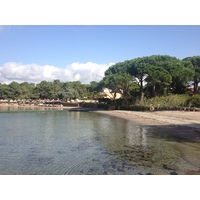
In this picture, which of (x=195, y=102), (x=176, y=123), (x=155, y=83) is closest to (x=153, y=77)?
(x=155, y=83)

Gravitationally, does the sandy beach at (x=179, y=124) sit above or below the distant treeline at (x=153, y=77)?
below

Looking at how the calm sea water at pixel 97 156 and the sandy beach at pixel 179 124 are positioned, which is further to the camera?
the sandy beach at pixel 179 124

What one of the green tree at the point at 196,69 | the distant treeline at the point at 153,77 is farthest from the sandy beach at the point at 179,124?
the green tree at the point at 196,69

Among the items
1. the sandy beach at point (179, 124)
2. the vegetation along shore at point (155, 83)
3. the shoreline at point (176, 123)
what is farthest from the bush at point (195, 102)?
the sandy beach at point (179, 124)

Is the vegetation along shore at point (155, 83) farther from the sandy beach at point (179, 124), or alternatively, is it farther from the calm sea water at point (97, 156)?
the calm sea water at point (97, 156)

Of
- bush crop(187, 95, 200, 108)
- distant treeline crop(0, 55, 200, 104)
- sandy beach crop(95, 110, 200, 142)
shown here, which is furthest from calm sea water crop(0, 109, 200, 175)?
distant treeline crop(0, 55, 200, 104)

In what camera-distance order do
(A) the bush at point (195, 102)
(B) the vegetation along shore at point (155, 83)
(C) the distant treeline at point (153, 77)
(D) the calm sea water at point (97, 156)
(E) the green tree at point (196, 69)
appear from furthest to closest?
(E) the green tree at point (196, 69)
(C) the distant treeline at point (153, 77)
(B) the vegetation along shore at point (155, 83)
(A) the bush at point (195, 102)
(D) the calm sea water at point (97, 156)

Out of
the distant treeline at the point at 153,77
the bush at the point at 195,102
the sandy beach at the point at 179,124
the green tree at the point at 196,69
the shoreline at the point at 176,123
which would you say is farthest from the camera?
the green tree at the point at 196,69

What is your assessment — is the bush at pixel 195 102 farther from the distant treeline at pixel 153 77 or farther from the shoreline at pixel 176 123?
the distant treeline at pixel 153 77

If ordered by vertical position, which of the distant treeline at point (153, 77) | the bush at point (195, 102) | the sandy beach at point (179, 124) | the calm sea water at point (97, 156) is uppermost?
the distant treeline at point (153, 77)

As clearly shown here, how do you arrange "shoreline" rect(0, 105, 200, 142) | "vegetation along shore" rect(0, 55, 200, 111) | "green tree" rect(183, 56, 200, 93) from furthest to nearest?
"green tree" rect(183, 56, 200, 93), "vegetation along shore" rect(0, 55, 200, 111), "shoreline" rect(0, 105, 200, 142)

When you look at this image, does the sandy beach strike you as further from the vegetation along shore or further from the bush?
the vegetation along shore
